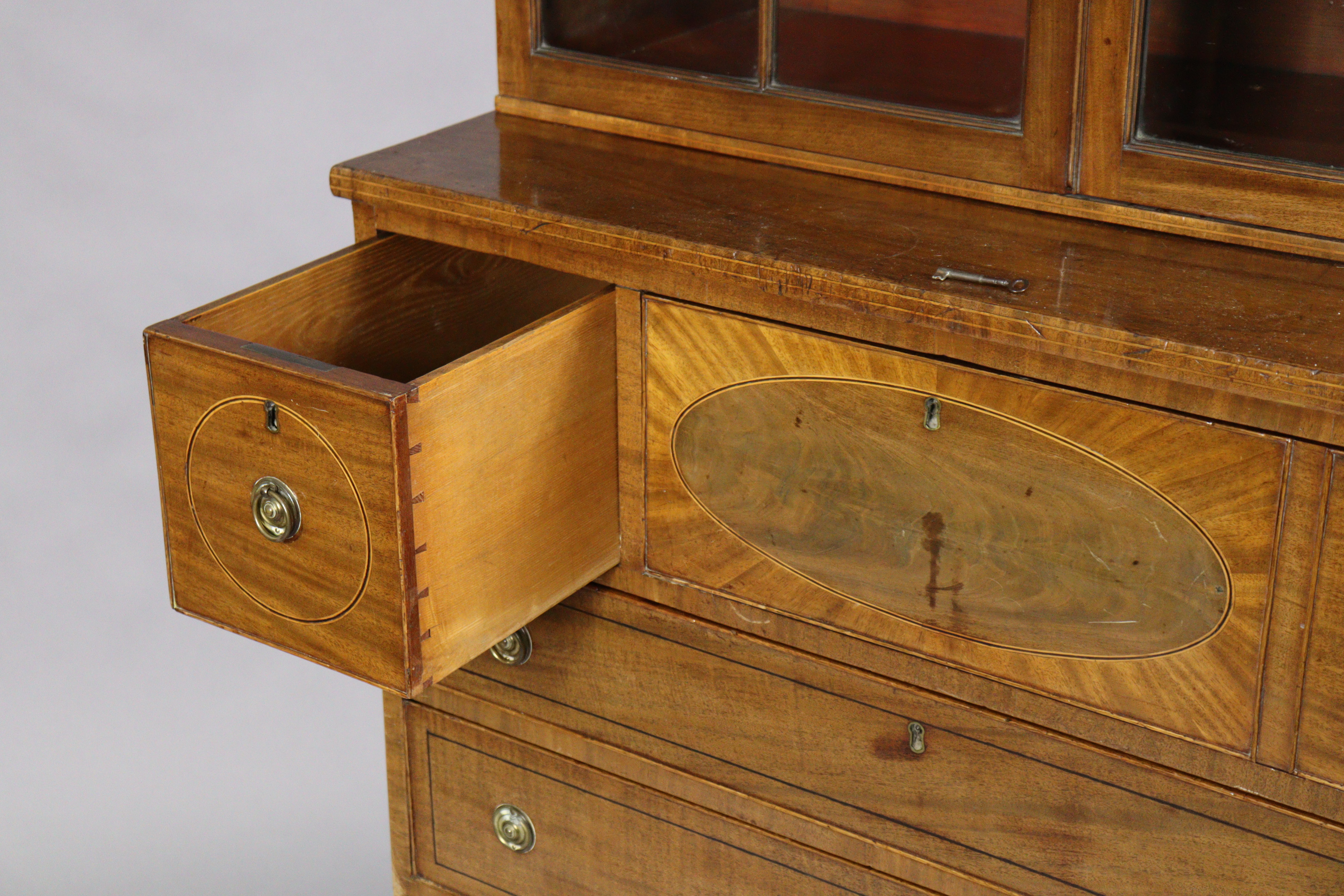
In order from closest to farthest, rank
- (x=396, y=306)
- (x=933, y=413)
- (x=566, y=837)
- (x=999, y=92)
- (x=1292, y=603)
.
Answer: (x=1292, y=603), (x=933, y=413), (x=999, y=92), (x=396, y=306), (x=566, y=837)

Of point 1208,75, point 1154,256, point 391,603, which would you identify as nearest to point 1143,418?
point 1154,256

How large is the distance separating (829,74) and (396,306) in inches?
18.6

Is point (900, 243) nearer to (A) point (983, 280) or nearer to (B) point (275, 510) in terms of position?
Result: (A) point (983, 280)

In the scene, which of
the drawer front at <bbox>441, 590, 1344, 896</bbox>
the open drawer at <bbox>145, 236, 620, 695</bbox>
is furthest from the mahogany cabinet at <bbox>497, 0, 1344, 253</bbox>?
the drawer front at <bbox>441, 590, 1344, 896</bbox>

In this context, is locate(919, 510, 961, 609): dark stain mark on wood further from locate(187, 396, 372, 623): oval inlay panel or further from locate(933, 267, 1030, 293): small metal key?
locate(187, 396, 372, 623): oval inlay panel

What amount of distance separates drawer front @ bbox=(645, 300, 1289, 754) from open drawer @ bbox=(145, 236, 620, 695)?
0.09 m

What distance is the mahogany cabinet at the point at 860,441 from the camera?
4.75 feet

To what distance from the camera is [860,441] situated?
1571mm

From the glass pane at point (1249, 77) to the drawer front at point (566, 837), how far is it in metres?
0.74

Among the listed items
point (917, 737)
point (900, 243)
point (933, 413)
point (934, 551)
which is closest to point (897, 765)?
point (917, 737)

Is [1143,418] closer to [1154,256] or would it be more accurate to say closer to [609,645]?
[1154,256]

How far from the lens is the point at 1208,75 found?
1560mm

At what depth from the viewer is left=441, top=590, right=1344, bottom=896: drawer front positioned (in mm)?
1544

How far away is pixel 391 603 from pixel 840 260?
460mm
